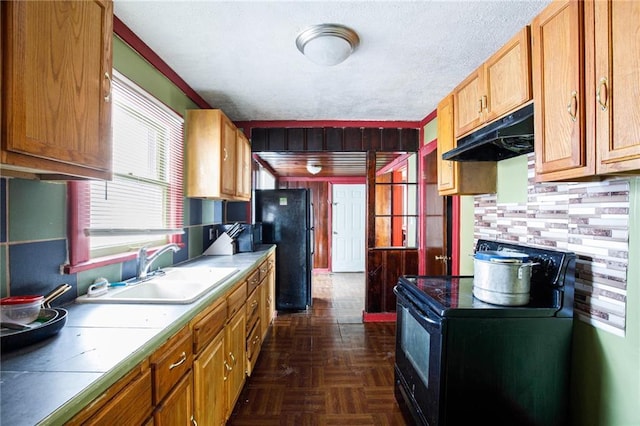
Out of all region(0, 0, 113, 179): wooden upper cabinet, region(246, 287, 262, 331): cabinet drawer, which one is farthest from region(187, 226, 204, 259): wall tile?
region(0, 0, 113, 179): wooden upper cabinet

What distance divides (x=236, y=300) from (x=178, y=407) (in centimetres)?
79

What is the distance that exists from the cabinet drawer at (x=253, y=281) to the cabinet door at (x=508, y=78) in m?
1.88

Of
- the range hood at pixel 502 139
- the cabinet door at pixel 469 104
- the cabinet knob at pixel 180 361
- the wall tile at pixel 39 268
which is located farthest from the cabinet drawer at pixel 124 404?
the cabinet door at pixel 469 104

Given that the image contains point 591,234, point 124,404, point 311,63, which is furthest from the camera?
point 311,63

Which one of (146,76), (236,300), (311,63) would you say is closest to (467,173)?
(311,63)

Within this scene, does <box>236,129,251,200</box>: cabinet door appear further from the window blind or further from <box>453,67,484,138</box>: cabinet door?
<box>453,67,484,138</box>: cabinet door

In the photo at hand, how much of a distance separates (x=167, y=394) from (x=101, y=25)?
1.36 metres

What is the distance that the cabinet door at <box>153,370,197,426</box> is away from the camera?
1.04 m

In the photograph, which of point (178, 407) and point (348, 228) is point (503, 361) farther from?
point (348, 228)

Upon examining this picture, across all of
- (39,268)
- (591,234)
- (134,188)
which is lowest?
(39,268)

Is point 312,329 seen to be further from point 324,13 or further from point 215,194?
point 324,13

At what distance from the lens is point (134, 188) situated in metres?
1.89

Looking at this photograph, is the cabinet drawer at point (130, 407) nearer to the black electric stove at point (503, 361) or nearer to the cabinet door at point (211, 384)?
the cabinet door at point (211, 384)

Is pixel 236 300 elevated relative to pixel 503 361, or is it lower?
elevated
